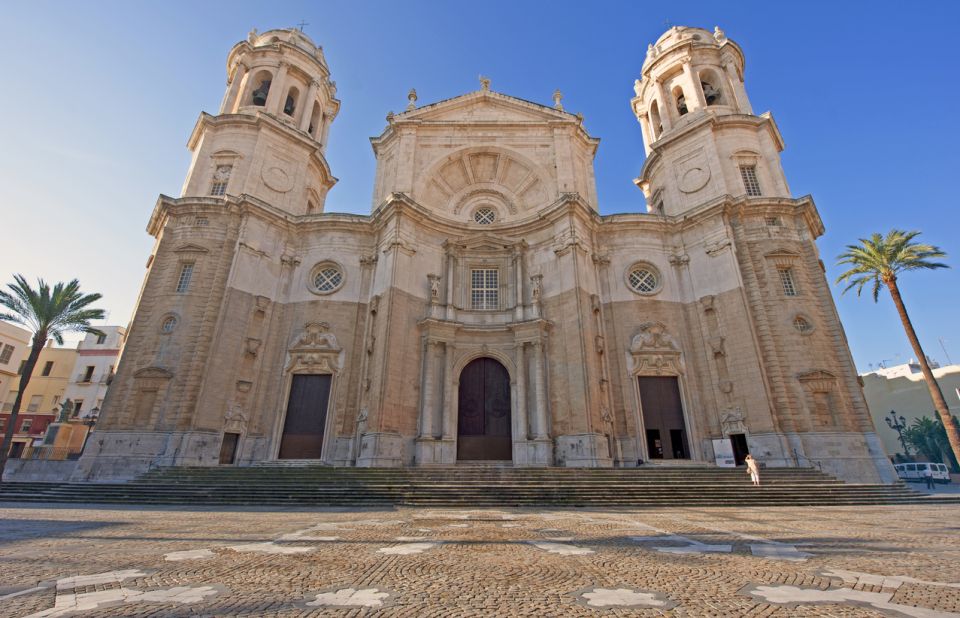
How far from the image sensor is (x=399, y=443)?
61.4ft

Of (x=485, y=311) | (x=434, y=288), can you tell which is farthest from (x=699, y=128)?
(x=434, y=288)

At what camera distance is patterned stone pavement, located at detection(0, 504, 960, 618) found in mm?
3500

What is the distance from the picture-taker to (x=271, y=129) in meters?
26.1

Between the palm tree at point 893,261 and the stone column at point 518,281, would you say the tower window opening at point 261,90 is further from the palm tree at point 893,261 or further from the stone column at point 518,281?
the palm tree at point 893,261

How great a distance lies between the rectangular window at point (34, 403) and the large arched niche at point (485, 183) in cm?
4071

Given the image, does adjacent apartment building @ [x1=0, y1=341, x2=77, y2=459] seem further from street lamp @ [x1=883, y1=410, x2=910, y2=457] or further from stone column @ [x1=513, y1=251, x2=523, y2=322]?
street lamp @ [x1=883, y1=410, x2=910, y2=457]

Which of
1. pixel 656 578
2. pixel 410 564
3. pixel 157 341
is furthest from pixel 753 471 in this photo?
pixel 157 341

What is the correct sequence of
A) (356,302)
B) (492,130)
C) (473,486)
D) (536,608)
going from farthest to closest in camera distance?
1. (492,130)
2. (356,302)
3. (473,486)
4. (536,608)

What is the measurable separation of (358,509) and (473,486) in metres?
3.76

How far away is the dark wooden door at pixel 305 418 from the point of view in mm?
20422

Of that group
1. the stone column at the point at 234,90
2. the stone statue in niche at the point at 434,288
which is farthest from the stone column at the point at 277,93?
the stone statue in niche at the point at 434,288

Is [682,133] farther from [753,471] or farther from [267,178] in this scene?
[267,178]

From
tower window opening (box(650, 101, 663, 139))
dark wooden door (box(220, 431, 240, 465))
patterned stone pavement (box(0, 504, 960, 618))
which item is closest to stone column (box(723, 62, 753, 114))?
tower window opening (box(650, 101, 663, 139))

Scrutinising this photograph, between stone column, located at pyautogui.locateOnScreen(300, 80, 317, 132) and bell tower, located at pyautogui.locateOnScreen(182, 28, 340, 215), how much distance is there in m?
0.07
